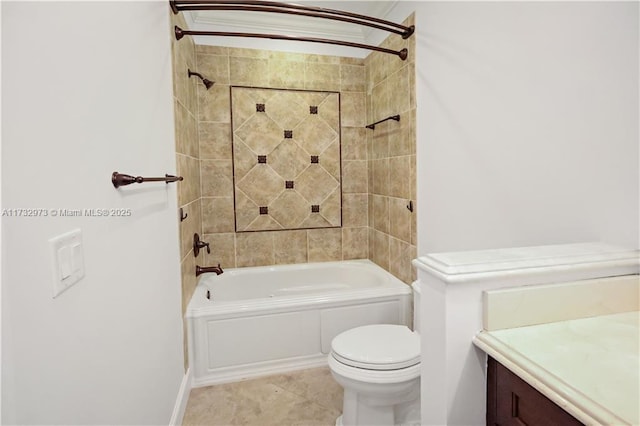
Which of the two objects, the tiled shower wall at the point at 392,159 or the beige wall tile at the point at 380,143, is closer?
the tiled shower wall at the point at 392,159

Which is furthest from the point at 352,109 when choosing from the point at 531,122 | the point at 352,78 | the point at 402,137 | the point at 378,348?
the point at 378,348

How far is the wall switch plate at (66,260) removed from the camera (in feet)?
2.57

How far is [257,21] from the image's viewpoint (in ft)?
9.62

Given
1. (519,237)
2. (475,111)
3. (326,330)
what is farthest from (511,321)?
(326,330)

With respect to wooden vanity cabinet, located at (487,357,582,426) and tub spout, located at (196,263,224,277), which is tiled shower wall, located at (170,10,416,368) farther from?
wooden vanity cabinet, located at (487,357,582,426)

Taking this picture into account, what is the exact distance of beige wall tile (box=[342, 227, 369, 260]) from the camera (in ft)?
11.1

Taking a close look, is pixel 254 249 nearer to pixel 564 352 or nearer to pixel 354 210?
pixel 354 210

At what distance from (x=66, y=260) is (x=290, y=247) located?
8.14 feet

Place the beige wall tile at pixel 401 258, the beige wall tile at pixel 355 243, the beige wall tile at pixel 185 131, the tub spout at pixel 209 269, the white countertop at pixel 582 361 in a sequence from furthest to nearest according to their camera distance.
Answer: the beige wall tile at pixel 355 243, the tub spout at pixel 209 269, the beige wall tile at pixel 401 258, the beige wall tile at pixel 185 131, the white countertop at pixel 582 361

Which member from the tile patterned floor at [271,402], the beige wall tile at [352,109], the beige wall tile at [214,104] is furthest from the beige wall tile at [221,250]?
the beige wall tile at [352,109]

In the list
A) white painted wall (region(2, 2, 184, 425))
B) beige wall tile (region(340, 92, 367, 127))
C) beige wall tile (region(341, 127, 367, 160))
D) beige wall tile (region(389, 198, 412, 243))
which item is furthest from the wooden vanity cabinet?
beige wall tile (region(340, 92, 367, 127))

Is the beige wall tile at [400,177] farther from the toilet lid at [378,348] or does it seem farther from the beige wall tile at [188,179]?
the beige wall tile at [188,179]

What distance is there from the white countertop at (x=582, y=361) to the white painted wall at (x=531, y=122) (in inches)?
18.2

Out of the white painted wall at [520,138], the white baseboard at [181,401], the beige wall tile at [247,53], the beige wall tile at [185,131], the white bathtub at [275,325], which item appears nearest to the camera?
the white painted wall at [520,138]
